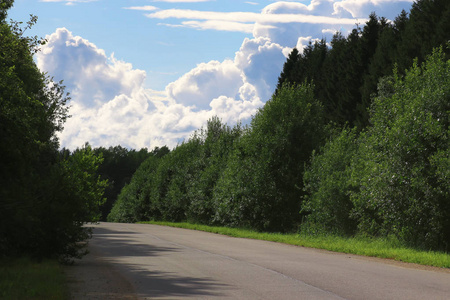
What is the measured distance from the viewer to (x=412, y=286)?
37.0 ft

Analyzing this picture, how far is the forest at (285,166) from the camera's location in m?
15.2

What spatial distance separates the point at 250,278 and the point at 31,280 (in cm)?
445

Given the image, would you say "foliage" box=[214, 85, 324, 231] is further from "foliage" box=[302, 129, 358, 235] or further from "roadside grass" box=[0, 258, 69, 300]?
"roadside grass" box=[0, 258, 69, 300]

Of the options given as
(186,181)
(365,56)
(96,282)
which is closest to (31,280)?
(96,282)

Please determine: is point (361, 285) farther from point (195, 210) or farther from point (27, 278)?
point (195, 210)

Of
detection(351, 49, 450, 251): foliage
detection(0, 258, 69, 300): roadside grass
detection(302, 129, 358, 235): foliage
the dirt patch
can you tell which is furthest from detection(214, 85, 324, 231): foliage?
detection(0, 258, 69, 300): roadside grass

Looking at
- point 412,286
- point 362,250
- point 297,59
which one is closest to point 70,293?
point 412,286

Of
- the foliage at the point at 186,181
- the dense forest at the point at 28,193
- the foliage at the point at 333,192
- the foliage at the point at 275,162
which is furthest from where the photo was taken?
the foliage at the point at 186,181

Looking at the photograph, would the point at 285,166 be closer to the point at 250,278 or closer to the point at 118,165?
the point at 250,278

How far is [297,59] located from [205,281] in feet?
260

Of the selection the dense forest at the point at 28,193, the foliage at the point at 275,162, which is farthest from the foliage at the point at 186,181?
the dense forest at the point at 28,193

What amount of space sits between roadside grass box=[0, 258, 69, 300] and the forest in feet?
2.37

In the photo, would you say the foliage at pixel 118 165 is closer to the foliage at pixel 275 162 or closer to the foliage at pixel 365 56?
the foliage at pixel 365 56

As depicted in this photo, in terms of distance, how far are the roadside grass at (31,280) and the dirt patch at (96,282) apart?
239 mm
